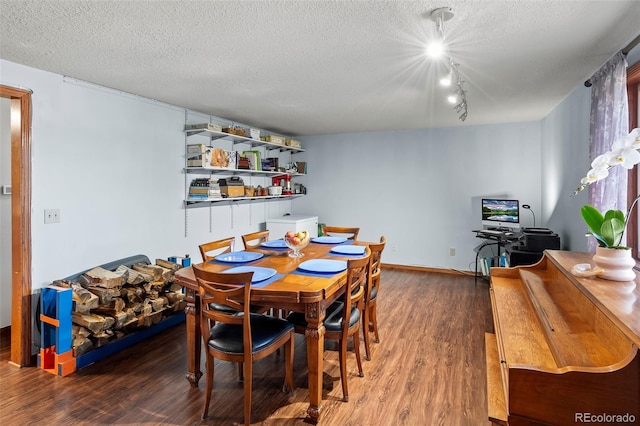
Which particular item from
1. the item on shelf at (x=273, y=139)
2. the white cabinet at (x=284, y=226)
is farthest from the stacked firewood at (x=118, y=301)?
the item on shelf at (x=273, y=139)

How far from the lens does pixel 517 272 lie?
2457 mm

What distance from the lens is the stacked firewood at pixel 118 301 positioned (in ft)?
8.64

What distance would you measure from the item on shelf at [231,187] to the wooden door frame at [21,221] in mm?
1999

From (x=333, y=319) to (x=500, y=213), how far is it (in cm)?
339

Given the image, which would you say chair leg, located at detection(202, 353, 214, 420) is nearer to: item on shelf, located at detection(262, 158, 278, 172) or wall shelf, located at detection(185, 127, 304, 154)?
wall shelf, located at detection(185, 127, 304, 154)

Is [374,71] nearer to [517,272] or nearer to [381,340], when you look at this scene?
[517,272]

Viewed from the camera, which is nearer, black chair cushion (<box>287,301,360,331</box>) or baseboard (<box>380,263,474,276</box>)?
black chair cushion (<box>287,301,360,331</box>)

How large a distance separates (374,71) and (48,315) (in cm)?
309

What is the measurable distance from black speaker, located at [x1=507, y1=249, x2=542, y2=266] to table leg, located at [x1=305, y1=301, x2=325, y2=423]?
8.46ft

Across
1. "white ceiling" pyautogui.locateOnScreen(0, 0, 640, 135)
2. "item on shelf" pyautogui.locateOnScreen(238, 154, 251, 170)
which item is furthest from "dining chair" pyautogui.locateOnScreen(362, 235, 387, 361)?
"item on shelf" pyautogui.locateOnScreen(238, 154, 251, 170)

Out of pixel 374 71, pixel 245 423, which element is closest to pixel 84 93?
pixel 374 71

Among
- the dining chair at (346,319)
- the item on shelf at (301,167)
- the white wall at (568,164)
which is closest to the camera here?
the dining chair at (346,319)

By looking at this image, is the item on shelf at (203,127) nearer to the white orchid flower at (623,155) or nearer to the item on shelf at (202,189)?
the item on shelf at (202,189)

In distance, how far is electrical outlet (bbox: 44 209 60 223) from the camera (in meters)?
2.72
